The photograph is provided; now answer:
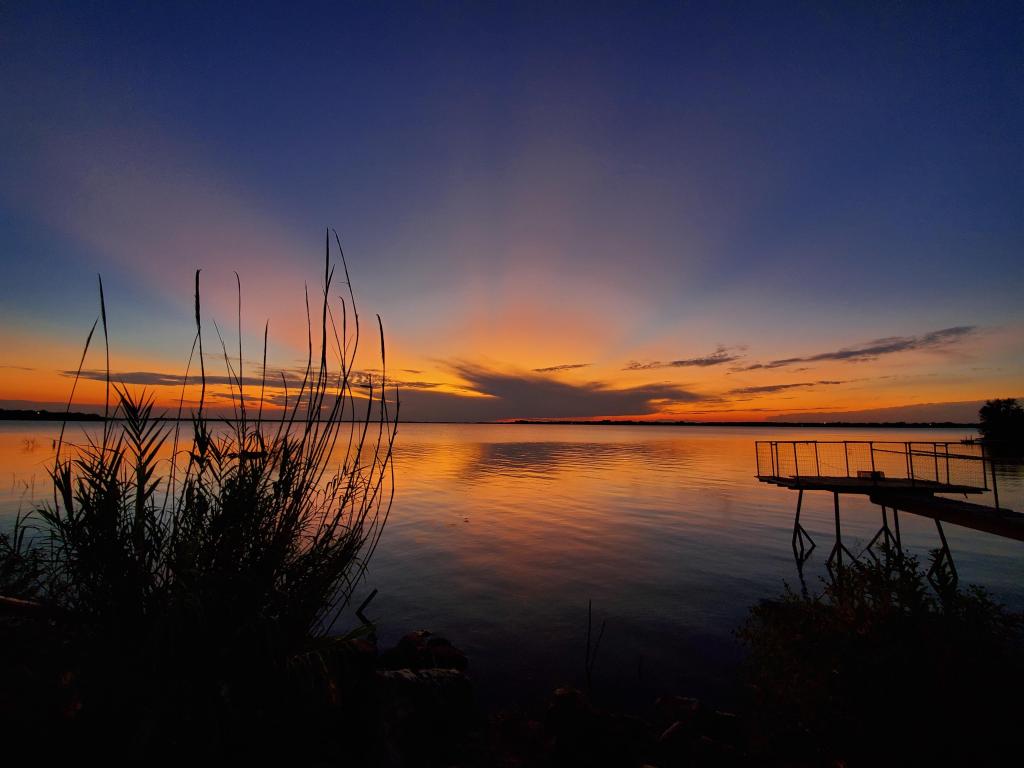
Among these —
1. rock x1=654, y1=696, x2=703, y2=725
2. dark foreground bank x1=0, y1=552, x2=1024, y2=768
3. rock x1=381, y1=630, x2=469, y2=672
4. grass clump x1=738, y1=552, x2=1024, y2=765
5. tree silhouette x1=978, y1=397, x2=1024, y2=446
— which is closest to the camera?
dark foreground bank x1=0, y1=552, x2=1024, y2=768

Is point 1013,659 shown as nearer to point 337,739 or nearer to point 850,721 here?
point 850,721

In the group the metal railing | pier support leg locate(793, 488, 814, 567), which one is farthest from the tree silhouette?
pier support leg locate(793, 488, 814, 567)

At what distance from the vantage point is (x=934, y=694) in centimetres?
568

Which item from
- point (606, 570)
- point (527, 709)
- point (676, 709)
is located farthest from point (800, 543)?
point (527, 709)

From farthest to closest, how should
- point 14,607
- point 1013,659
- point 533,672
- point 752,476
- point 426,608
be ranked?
point 752,476 → point 426,608 → point 533,672 → point 1013,659 → point 14,607

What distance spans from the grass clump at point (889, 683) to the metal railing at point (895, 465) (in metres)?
7.80

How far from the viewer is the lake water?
36.5 ft

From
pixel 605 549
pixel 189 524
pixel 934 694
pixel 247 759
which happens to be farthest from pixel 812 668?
pixel 605 549

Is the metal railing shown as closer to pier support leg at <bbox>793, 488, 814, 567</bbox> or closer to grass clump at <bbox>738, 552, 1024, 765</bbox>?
pier support leg at <bbox>793, 488, 814, 567</bbox>

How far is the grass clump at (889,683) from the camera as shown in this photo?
537 cm

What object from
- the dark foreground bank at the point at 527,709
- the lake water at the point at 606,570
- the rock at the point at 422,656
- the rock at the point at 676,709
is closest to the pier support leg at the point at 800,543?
the lake water at the point at 606,570

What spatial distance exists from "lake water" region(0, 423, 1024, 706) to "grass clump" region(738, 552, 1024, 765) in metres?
3.60

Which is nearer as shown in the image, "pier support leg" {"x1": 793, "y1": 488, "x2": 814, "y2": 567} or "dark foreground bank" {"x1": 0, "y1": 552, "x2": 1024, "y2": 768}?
"dark foreground bank" {"x1": 0, "y1": 552, "x2": 1024, "y2": 768}

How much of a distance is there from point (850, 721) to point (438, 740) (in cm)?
561
